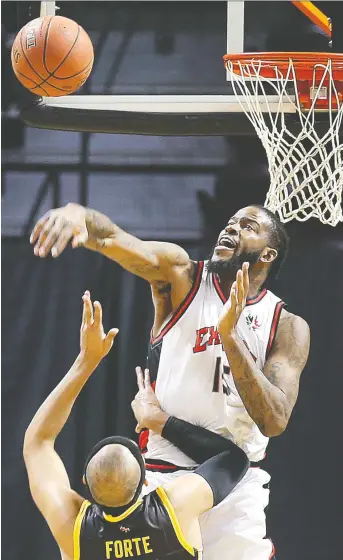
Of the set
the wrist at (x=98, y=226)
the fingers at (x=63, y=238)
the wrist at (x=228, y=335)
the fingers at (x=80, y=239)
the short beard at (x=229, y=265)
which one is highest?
the fingers at (x=63, y=238)

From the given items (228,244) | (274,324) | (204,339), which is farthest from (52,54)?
(274,324)

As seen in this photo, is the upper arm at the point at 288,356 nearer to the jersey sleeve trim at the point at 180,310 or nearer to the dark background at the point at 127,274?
the jersey sleeve trim at the point at 180,310

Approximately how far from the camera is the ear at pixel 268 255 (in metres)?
4.26

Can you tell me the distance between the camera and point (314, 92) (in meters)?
4.57

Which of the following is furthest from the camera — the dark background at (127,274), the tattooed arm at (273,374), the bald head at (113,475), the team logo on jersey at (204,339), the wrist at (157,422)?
the dark background at (127,274)

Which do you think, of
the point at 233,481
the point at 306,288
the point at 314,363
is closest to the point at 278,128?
the point at 306,288

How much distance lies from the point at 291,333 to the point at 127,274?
1.54 metres

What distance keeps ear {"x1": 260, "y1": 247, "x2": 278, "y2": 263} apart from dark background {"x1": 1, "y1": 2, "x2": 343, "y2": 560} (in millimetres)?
1132

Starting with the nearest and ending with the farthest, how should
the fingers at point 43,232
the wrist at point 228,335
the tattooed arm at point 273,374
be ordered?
the fingers at point 43,232 < the wrist at point 228,335 < the tattooed arm at point 273,374

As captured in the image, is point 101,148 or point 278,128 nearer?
point 278,128

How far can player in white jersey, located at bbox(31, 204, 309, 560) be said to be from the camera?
153 inches

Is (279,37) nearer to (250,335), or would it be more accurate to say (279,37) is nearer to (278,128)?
(278,128)

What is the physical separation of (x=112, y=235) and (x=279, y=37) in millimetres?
2047

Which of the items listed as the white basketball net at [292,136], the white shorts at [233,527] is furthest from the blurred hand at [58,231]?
the white basketball net at [292,136]
